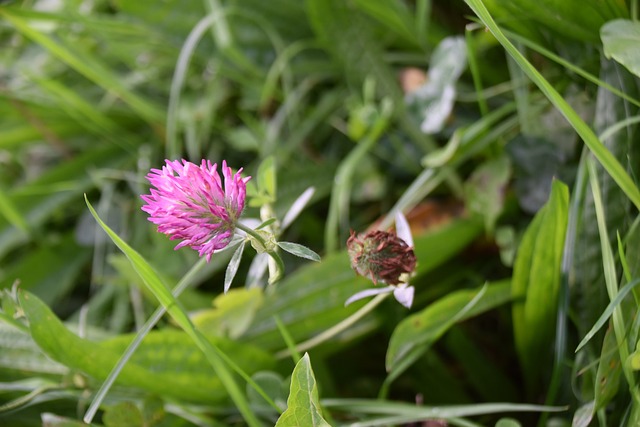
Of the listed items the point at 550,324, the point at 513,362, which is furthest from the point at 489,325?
the point at 550,324

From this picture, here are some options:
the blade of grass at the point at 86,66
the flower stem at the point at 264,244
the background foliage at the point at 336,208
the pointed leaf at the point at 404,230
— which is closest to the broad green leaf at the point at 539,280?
the background foliage at the point at 336,208

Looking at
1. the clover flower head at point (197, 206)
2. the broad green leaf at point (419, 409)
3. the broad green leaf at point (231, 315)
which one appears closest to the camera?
the clover flower head at point (197, 206)

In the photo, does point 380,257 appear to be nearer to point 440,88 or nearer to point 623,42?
point 623,42

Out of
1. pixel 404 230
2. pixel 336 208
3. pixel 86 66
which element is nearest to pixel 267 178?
pixel 404 230

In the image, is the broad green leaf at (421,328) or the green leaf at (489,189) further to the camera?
the green leaf at (489,189)

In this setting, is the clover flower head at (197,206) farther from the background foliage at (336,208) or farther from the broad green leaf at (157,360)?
the broad green leaf at (157,360)

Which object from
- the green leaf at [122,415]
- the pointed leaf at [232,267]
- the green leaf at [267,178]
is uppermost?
the green leaf at [267,178]

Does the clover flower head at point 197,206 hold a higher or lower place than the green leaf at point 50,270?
higher
